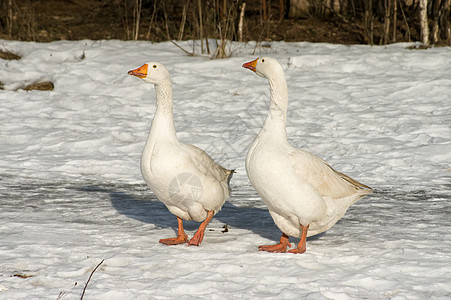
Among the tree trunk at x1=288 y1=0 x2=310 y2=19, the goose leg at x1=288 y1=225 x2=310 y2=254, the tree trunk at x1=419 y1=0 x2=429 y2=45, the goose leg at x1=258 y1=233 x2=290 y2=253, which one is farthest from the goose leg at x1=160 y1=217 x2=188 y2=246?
the tree trunk at x1=288 y1=0 x2=310 y2=19

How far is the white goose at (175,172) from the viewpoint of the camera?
5.04 m

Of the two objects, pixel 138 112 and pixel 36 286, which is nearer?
pixel 36 286

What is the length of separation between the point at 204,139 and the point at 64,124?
260cm

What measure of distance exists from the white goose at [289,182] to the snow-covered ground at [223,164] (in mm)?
291

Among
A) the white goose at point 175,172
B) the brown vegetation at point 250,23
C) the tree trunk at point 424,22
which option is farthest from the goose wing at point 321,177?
the tree trunk at point 424,22

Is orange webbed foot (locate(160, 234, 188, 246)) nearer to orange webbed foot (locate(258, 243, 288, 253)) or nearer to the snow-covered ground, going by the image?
the snow-covered ground

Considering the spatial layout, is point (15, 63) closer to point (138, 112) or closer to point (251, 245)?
point (138, 112)

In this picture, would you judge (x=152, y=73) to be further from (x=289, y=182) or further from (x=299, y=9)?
(x=299, y=9)

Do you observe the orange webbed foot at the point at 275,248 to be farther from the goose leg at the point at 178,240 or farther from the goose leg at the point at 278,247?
the goose leg at the point at 178,240

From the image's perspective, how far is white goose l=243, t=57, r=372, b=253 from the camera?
15.7ft

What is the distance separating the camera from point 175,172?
5.02 m

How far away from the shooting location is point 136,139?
9922 mm

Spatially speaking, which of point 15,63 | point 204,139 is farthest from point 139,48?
point 204,139

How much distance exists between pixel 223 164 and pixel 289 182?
4158 millimetres
